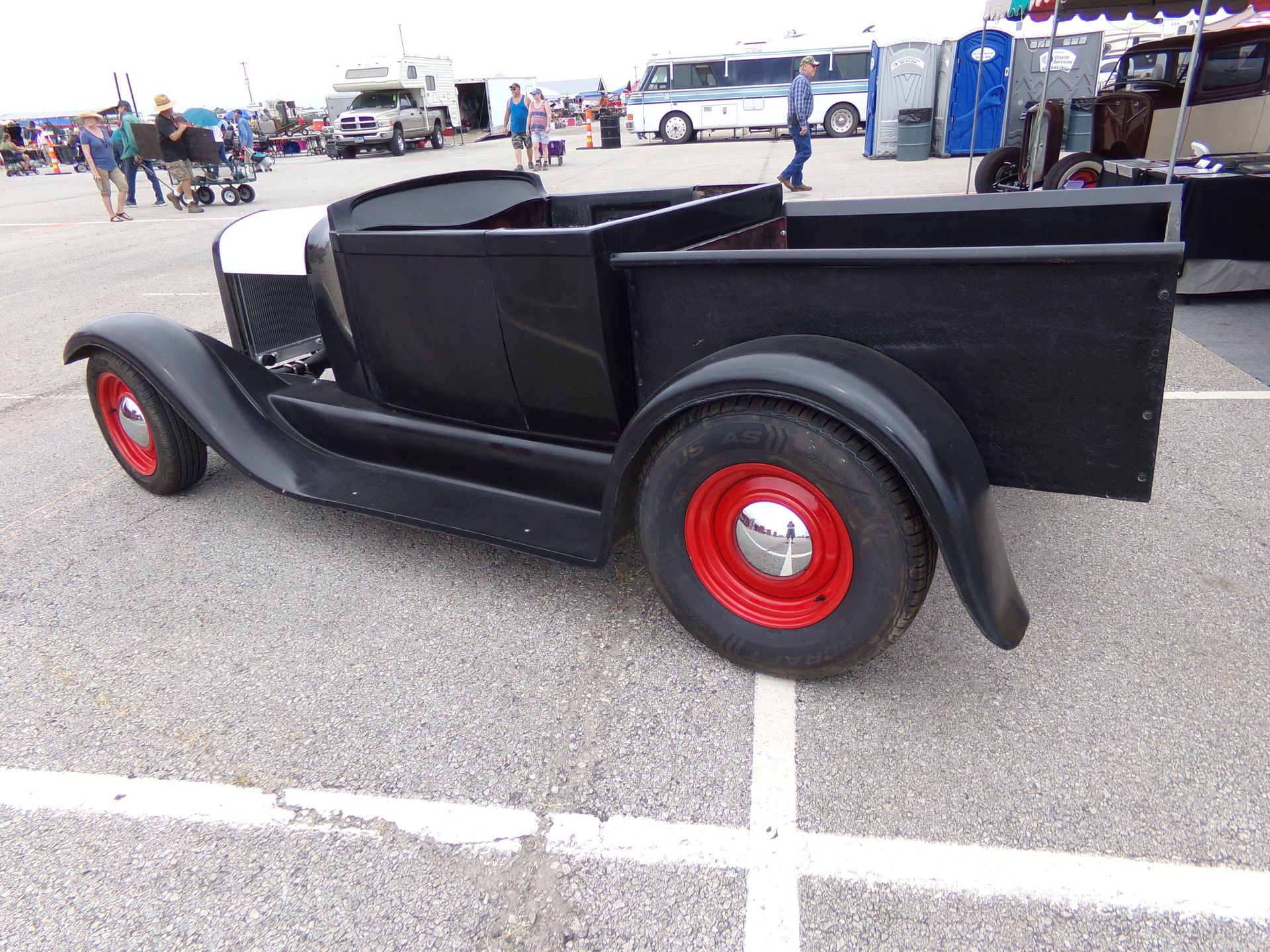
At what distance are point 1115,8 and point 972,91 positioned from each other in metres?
6.67

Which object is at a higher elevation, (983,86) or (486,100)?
(486,100)

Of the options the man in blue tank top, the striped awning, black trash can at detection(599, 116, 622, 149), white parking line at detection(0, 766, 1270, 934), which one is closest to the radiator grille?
white parking line at detection(0, 766, 1270, 934)

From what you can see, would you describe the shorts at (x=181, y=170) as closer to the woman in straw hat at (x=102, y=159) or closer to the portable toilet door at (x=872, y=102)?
the woman in straw hat at (x=102, y=159)

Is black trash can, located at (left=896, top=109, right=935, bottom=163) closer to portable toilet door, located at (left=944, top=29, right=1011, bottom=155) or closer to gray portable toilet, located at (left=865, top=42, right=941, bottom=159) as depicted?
gray portable toilet, located at (left=865, top=42, right=941, bottom=159)

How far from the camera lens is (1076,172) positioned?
285 inches

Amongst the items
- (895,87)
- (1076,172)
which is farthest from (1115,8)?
(895,87)

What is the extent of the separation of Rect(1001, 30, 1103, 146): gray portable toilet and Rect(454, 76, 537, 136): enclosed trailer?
23144 millimetres

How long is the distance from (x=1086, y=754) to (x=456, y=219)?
2.71 metres

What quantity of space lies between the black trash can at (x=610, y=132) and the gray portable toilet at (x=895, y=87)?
9695 mm

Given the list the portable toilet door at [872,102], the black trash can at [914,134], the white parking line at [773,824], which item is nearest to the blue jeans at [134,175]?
the portable toilet door at [872,102]

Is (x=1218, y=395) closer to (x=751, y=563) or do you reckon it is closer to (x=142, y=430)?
(x=751, y=563)

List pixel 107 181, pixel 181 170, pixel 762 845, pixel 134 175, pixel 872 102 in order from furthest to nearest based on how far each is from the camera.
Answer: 1. pixel 872 102
2. pixel 134 175
3. pixel 181 170
4. pixel 107 181
5. pixel 762 845

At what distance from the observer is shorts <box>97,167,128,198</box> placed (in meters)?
12.9

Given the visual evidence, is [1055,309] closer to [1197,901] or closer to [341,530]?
[1197,901]
